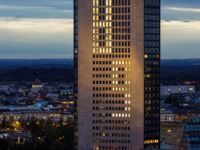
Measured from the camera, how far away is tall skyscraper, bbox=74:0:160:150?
111688mm

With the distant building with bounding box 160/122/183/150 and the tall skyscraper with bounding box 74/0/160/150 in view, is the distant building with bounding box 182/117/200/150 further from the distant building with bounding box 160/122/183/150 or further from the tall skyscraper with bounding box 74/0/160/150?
the tall skyscraper with bounding box 74/0/160/150

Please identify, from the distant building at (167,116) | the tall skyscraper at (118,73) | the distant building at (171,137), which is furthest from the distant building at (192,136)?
the distant building at (167,116)

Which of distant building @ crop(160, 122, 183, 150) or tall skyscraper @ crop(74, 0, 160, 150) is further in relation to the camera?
tall skyscraper @ crop(74, 0, 160, 150)

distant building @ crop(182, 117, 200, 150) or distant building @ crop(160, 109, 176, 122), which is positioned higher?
distant building @ crop(182, 117, 200, 150)

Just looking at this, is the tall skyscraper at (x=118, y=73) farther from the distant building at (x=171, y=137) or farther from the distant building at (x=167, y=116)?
the distant building at (x=167, y=116)

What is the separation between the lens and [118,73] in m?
113

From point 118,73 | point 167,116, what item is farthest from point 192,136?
point 167,116

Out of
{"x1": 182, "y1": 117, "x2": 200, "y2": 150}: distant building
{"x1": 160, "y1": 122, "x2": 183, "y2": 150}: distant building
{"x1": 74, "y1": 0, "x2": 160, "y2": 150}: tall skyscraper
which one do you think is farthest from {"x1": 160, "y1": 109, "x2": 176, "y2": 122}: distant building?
{"x1": 182, "y1": 117, "x2": 200, "y2": 150}: distant building

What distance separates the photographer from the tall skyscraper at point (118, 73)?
366ft

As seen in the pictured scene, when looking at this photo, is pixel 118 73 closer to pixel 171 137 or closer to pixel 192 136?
pixel 171 137

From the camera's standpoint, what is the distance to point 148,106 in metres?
112

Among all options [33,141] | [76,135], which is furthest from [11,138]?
[76,135]

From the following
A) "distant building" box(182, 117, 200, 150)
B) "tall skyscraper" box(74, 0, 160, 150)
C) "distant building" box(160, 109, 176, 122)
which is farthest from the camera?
"distant building" box(160, 109, 176, 122)

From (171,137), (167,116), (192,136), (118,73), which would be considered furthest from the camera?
(167,116)
